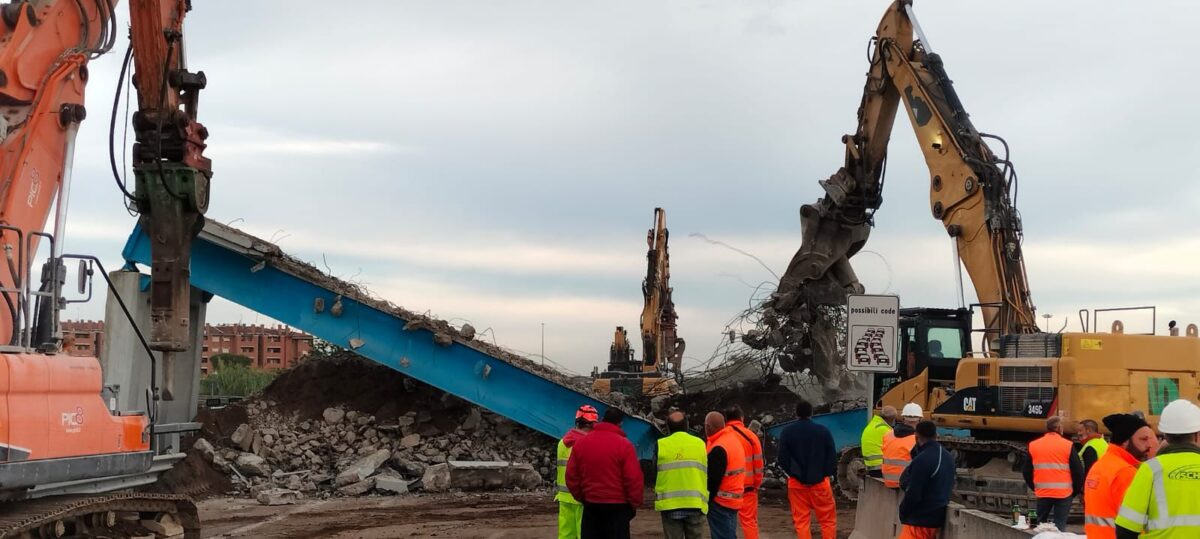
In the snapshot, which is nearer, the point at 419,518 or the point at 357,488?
the point at 419,518

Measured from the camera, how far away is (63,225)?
376 inches

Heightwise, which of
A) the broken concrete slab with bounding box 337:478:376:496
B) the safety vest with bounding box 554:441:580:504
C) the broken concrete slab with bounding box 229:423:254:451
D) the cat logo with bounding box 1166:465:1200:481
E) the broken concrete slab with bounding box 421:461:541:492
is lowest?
the broken concrete slab with bounding box 337:478:376:496

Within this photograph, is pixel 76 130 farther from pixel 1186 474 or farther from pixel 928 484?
pixel 1186 474

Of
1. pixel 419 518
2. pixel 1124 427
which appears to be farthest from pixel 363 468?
pixel 1124 427

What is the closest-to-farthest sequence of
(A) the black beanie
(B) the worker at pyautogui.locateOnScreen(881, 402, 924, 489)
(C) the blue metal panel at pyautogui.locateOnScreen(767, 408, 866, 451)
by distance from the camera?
(A) the black beanie
(B) the worker at pyautogui.locateOnScreen(881, 402, 924, 489)
(C) the blue metal panel at pyautogui.locateOnScreen(767, 408, 866, 451)

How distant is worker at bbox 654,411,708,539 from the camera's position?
9.20 m

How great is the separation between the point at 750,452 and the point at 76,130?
22.0 ft

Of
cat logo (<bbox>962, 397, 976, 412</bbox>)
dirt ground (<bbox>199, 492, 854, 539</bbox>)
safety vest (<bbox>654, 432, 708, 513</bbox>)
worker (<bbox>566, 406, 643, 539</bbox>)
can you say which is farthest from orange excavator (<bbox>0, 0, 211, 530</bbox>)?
cat logo (<bbox>962, 397, 976, 412</bbox>)

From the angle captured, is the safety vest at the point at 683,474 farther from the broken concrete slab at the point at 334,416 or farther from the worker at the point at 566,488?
the broken concrete slab at the point at 334,416

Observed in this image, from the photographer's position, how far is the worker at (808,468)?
1080 centimetres

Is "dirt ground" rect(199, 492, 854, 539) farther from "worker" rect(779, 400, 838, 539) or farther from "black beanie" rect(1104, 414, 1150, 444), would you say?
"black beanie" rect(1104, 414, 1150, 444)

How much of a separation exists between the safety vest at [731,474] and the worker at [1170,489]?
4.59 meters

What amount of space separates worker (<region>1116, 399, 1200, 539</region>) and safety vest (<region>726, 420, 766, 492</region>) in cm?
484

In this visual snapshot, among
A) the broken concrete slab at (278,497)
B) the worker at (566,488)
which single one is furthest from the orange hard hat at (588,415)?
the broken concrete slab at (278,497)
